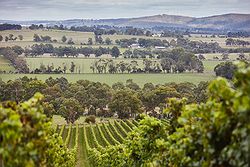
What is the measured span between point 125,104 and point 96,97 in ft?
47.3

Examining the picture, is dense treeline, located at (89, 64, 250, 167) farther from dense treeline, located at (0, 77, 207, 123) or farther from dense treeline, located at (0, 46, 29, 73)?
dense treeline, located at (0, 46, 29, 73)

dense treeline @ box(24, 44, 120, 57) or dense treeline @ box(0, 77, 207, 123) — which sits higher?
dense treeline @ box(24, 44, 120, 57)

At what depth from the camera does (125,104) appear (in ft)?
285

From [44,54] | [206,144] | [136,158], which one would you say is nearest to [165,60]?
[44,54]

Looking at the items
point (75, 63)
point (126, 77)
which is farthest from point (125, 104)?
point (75, 63)

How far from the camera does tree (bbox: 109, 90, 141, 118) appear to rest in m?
87.6

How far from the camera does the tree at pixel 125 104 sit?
8756 centimetres

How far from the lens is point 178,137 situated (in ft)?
32.2

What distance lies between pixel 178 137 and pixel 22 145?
3.89 m

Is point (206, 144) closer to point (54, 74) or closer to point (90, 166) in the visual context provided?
point (90, 166)

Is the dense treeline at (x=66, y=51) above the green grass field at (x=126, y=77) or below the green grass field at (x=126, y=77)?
above

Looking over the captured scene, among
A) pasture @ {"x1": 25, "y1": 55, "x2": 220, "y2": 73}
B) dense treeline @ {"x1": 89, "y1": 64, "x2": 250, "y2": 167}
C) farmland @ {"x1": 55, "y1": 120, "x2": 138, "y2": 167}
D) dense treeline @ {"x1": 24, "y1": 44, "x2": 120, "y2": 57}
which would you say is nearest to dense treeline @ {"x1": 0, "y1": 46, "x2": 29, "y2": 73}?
pasture @ {"x1": 25, "y1": 55, "x2": 220, "y2": 73}

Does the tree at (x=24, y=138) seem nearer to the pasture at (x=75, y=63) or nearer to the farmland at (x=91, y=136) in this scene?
the farmland at (x=91, y=136)

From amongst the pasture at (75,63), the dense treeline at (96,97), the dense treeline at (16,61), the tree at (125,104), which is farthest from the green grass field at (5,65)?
the tree at (125,104)
